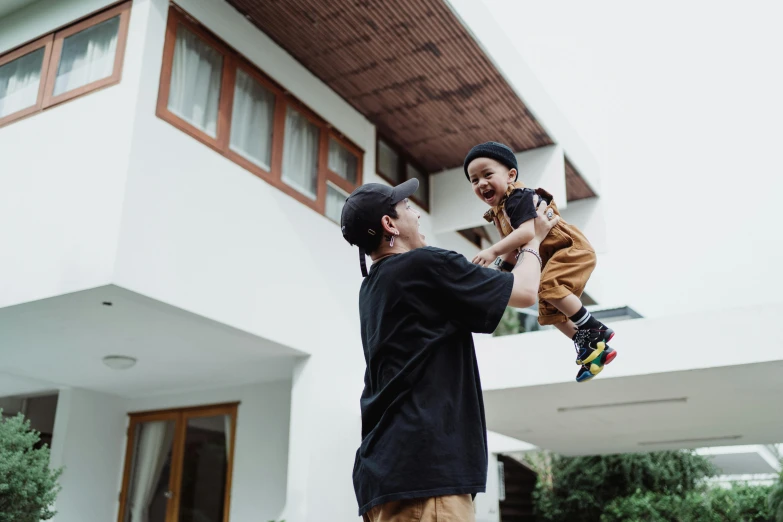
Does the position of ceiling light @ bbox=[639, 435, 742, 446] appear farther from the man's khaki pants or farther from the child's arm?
the man's khaki pants

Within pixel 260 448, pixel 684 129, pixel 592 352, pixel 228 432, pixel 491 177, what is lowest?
pixel 592 352

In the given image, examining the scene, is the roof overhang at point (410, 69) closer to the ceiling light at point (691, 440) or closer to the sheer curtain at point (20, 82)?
the sheer curtain at point (20, 82)

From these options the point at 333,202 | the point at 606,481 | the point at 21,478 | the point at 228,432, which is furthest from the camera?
the point at 606,481

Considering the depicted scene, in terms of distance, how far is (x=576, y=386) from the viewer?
24.4ft

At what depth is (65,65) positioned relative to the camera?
251 inches

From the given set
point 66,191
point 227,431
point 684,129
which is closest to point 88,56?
point 66,191

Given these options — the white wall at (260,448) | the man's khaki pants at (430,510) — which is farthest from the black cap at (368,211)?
the white wall at (260,448)

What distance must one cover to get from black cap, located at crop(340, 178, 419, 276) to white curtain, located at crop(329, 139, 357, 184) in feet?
20.2

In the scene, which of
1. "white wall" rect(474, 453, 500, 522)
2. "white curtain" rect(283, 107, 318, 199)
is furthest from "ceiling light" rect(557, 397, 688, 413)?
"white curtain" rect(283, 107, 318, 199)

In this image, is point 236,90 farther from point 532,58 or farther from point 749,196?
point 749,196

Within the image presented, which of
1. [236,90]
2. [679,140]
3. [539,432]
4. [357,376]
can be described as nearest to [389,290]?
[236,90]

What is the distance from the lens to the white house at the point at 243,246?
5.85 meters

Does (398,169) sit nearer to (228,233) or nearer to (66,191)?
(228,233)

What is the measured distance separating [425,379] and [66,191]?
15.7 ft
